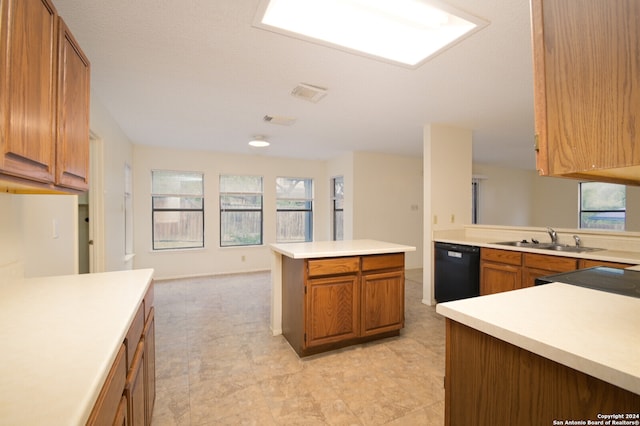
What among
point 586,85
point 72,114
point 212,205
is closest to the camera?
point 586,85

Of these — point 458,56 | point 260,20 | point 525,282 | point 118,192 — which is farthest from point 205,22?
point 525,282

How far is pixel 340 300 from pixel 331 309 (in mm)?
106

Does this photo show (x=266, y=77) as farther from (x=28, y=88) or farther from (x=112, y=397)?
(x=112, y=397)

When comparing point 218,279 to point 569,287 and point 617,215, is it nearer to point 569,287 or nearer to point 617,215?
point 569,287

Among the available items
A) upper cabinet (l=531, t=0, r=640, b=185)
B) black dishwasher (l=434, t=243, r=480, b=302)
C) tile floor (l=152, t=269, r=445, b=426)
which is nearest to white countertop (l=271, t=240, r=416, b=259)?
tile floor (l=152, t=269, r=445, b=426)

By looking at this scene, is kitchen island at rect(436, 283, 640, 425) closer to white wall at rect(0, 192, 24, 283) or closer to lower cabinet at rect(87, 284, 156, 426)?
lower cabinet at rect(87, 284, 156, 426)

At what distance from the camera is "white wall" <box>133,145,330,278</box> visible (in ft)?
16.3

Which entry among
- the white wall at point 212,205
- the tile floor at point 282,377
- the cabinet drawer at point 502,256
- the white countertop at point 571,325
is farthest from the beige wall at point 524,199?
the white countertop at point 571,325

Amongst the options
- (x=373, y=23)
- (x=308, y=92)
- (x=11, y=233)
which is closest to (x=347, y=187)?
(x=308, y=92)

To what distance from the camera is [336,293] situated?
2416 millimetres

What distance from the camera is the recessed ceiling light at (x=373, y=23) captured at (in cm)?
163

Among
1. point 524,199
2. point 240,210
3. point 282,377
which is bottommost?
point 282,377

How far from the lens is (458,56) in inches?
80.3

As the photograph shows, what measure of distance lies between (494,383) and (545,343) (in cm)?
25
